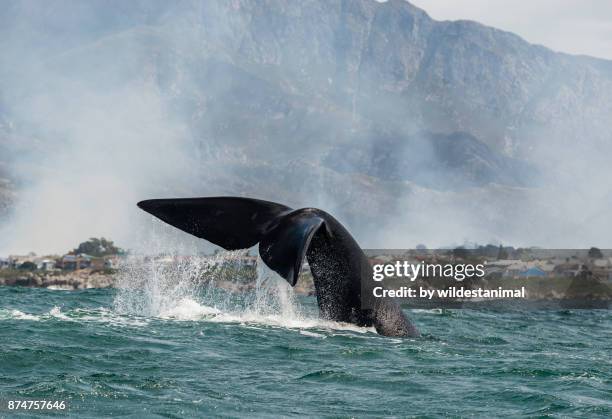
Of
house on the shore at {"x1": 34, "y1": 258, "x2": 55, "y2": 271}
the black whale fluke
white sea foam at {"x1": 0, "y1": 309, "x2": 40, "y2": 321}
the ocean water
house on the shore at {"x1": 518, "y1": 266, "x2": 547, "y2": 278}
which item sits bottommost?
the ocean water

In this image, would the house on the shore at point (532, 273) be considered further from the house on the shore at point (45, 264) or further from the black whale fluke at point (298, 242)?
the house on the shore at point (45, 264)

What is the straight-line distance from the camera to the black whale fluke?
15.0m

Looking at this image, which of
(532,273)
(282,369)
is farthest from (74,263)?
A: (282,369)

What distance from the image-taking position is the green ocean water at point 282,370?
13570 mm

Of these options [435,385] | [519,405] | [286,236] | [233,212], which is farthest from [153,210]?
[519,405]

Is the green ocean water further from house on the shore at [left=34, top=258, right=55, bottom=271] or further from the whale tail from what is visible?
house on the shore at [left=34, top=258, right=55, bottom=271]

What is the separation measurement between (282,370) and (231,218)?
2613mm

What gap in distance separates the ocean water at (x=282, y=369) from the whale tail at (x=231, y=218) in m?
2.12

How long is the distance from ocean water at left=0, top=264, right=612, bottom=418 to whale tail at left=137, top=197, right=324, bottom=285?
6.95 feet

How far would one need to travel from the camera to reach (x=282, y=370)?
16156 mm

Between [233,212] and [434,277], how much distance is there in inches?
2151

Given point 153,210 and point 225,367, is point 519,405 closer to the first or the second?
point 225,367

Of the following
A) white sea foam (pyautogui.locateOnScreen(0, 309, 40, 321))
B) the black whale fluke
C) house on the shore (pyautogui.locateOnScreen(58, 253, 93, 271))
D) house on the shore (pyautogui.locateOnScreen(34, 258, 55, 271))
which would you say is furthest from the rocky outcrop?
the black whale fluke

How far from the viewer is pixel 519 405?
14.2m
